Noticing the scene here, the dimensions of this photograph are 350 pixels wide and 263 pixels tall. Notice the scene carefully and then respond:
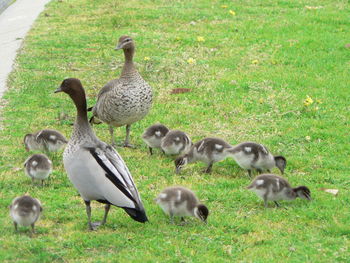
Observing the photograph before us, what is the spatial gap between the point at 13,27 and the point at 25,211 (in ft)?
37.5

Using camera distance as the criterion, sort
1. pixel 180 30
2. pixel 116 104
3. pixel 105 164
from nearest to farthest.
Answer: pixel 105 164 → pixel 116 104 → pixel 180 30

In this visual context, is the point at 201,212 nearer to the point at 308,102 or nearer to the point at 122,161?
the point at 122,161

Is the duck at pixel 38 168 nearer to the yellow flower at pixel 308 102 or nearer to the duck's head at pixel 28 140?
the duck's head at pixel 28 140

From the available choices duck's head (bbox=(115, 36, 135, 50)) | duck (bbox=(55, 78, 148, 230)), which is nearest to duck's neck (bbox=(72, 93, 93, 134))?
duck (bbox=(55, 78, 148, 230))


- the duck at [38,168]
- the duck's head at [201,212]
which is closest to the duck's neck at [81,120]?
the duck at [38,168]

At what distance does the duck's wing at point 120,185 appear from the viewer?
7.25 m

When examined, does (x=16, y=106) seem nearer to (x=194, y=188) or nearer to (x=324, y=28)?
(x=194, y=188)

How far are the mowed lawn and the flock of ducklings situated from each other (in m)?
0.20

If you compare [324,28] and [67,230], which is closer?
[67,230]

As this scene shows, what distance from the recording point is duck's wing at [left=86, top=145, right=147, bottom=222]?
7.25 meters

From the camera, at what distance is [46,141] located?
32.5 ft

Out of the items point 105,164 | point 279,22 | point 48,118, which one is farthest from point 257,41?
point 105,164

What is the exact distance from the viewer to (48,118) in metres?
11.7

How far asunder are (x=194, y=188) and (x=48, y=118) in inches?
143
